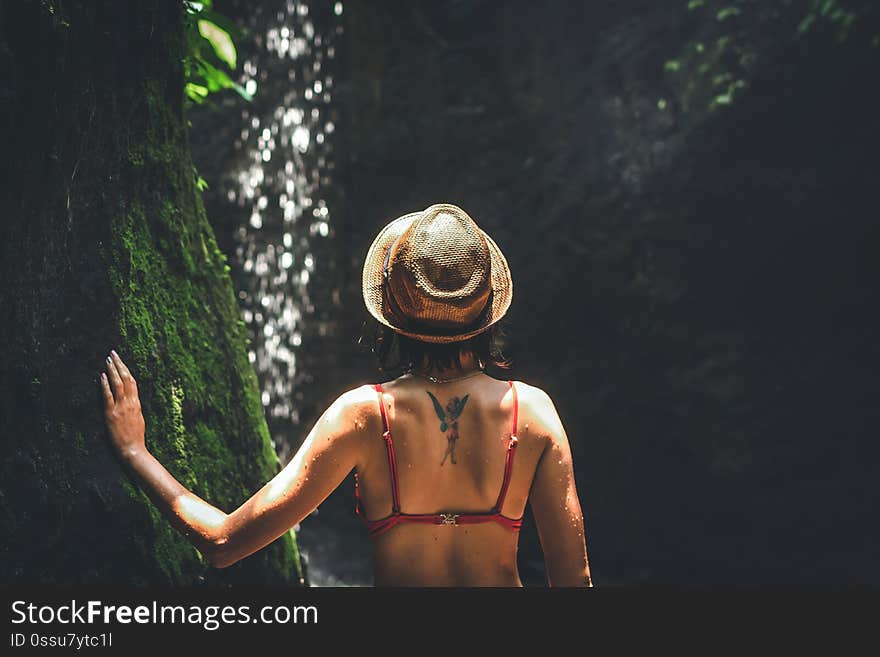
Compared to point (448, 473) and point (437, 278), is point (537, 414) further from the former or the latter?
point (437, 278)

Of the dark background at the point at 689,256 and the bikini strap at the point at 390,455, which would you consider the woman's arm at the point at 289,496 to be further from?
the dark background at the point at 689,256

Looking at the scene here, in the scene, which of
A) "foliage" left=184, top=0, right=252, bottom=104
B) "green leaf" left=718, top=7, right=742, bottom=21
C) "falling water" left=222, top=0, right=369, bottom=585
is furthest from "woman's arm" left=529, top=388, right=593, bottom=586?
"falling water" left=222, top=0, right=369, bottom=585

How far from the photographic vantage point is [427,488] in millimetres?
2068

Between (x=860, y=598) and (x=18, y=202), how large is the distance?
2433 mm

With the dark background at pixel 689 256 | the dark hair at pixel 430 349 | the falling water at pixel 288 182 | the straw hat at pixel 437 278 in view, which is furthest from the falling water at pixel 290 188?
the straw hat at pixel 437 278

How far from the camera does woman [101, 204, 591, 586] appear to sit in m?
2.05

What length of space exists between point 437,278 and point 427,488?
53 cm

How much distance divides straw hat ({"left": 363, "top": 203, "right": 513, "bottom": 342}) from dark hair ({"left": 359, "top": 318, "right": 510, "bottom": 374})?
6 centimetres

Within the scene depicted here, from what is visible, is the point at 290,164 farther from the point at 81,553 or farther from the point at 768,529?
the point at 81,553

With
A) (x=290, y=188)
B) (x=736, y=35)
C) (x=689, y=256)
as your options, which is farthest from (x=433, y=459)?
(x=290, y=188)

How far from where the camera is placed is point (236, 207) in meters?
9.18

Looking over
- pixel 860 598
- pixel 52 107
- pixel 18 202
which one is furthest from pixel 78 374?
pixel 860 598

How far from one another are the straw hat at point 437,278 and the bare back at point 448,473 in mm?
150

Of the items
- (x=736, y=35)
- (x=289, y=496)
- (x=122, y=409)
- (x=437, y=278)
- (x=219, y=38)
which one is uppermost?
(x=736, y=35)
